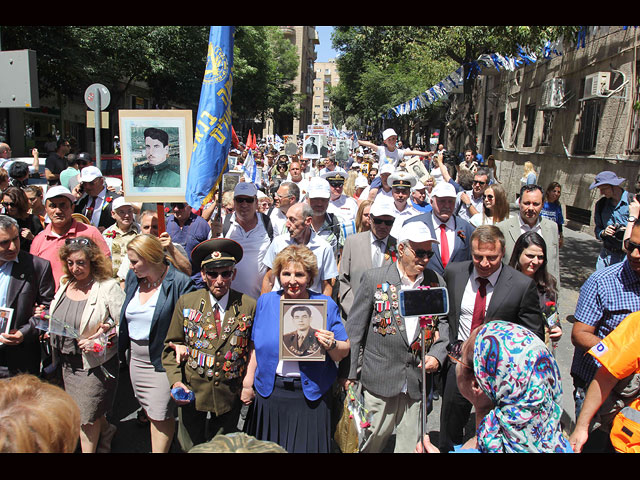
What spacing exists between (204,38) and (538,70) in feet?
59.4

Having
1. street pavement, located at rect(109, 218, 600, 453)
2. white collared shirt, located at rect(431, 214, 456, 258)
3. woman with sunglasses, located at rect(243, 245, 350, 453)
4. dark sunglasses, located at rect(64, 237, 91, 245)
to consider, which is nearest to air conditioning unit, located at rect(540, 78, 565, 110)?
street pavement, located at rect(109, 218, 600, 453)

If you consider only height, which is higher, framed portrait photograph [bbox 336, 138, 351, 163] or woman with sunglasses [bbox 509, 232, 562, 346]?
framed portrait photograph [bbox 336, 138, 351, 163]

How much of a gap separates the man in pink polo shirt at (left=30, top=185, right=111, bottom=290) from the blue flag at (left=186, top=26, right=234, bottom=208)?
40.0 inches

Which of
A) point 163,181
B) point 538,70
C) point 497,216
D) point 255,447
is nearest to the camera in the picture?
point 255,447

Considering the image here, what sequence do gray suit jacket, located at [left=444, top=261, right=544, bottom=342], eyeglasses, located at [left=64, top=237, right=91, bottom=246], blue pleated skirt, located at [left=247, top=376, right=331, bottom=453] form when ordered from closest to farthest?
blue pleated skirt, located at [left=247, top=376, right=331, bottom=453], gray suit jacket, located at [left=444, top=261, right=544, bottom=342], eyeglasses, located at [left=64, top=237, right=91, bottom=246]

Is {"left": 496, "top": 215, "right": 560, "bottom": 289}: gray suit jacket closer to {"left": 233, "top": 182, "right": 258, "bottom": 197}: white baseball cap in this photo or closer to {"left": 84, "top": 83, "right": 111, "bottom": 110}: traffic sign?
{"left": 233, "top": 182, "right": 258, "bottom": 197}: white baseball cap

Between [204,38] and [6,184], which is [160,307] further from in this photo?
[204,38]

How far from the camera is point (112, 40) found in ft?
78.3

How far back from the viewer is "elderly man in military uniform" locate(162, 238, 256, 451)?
10.7ft

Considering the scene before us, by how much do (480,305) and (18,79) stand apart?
5.10 m

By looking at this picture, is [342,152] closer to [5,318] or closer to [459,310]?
[459,310]

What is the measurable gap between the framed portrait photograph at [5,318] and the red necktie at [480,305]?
3253 millimetres

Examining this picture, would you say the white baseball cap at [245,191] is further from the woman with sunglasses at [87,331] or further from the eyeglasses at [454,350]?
the eyeglasses at [454,350]

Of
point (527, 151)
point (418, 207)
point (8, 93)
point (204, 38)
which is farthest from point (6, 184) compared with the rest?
point (204, 38)
